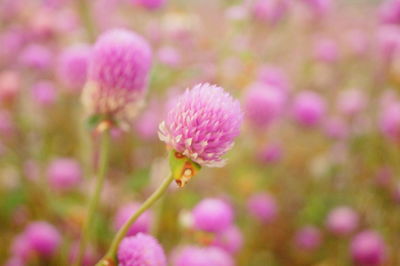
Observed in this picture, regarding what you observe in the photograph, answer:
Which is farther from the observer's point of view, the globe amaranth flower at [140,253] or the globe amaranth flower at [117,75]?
the globe amaranth flower at [117,75]

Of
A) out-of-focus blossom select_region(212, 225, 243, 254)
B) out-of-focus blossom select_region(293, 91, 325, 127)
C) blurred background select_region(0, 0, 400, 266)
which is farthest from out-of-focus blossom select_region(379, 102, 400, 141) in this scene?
out-of-focus blossom select_region(212, 225, 243, 254)

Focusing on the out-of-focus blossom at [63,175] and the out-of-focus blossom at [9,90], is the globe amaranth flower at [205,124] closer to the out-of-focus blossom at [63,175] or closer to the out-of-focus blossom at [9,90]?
the out-of-focus blossom at [63,175]

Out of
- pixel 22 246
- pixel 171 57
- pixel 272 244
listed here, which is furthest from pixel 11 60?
pixel 272 244

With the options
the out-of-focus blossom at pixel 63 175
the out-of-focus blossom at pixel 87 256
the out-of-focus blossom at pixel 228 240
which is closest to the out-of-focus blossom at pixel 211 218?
the out-of-focus blossom at pixel 228 240

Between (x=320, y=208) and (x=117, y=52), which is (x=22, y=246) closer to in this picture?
(x=117, y=52)

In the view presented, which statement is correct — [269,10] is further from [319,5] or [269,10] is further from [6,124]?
[6,124]

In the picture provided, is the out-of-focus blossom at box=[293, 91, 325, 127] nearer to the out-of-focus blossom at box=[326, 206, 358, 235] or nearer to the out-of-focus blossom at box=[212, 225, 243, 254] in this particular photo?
the out-of-focus blossom at box=[326, 206, 358, 235]
